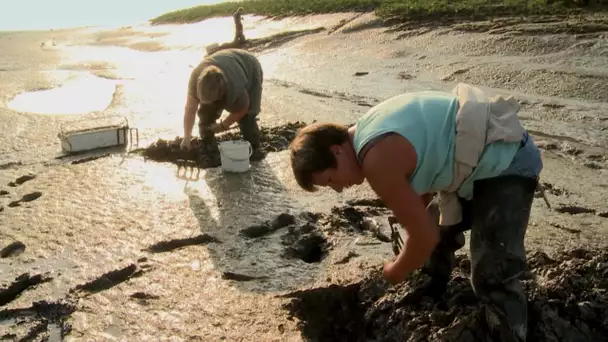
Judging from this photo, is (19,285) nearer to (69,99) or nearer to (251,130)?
(251,130)

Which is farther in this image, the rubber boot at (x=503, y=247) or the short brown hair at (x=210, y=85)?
the short brown hair at (x=210, y=85)

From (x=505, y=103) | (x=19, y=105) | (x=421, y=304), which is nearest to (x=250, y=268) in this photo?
(x=421, y=304)

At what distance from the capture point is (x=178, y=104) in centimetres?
848

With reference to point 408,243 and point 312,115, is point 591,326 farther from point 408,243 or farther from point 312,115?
point 312,115

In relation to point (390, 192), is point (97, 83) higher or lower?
lower

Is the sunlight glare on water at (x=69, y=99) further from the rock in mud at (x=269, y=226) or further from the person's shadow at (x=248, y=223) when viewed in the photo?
the rock in mud at (x=269, y=226)

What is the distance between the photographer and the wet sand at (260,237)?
2.90 m

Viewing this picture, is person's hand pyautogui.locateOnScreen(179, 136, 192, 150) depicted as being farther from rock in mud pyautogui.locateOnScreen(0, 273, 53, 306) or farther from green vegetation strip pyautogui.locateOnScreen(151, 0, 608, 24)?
green vegetation strip pyautogui.locateOnScreen(151, 0, 608, 24)

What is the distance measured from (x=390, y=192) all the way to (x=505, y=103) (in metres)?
0.72

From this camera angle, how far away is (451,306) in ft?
9.05

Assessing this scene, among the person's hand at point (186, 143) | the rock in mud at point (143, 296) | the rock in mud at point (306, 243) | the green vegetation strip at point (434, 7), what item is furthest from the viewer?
the green vegetation strip at point (434, 7)

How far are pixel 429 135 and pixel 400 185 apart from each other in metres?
0.27

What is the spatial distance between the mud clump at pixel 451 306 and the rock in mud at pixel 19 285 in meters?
1.53

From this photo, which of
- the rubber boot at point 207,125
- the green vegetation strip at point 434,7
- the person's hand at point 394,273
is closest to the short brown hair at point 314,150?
the person's hand at point 394,273
